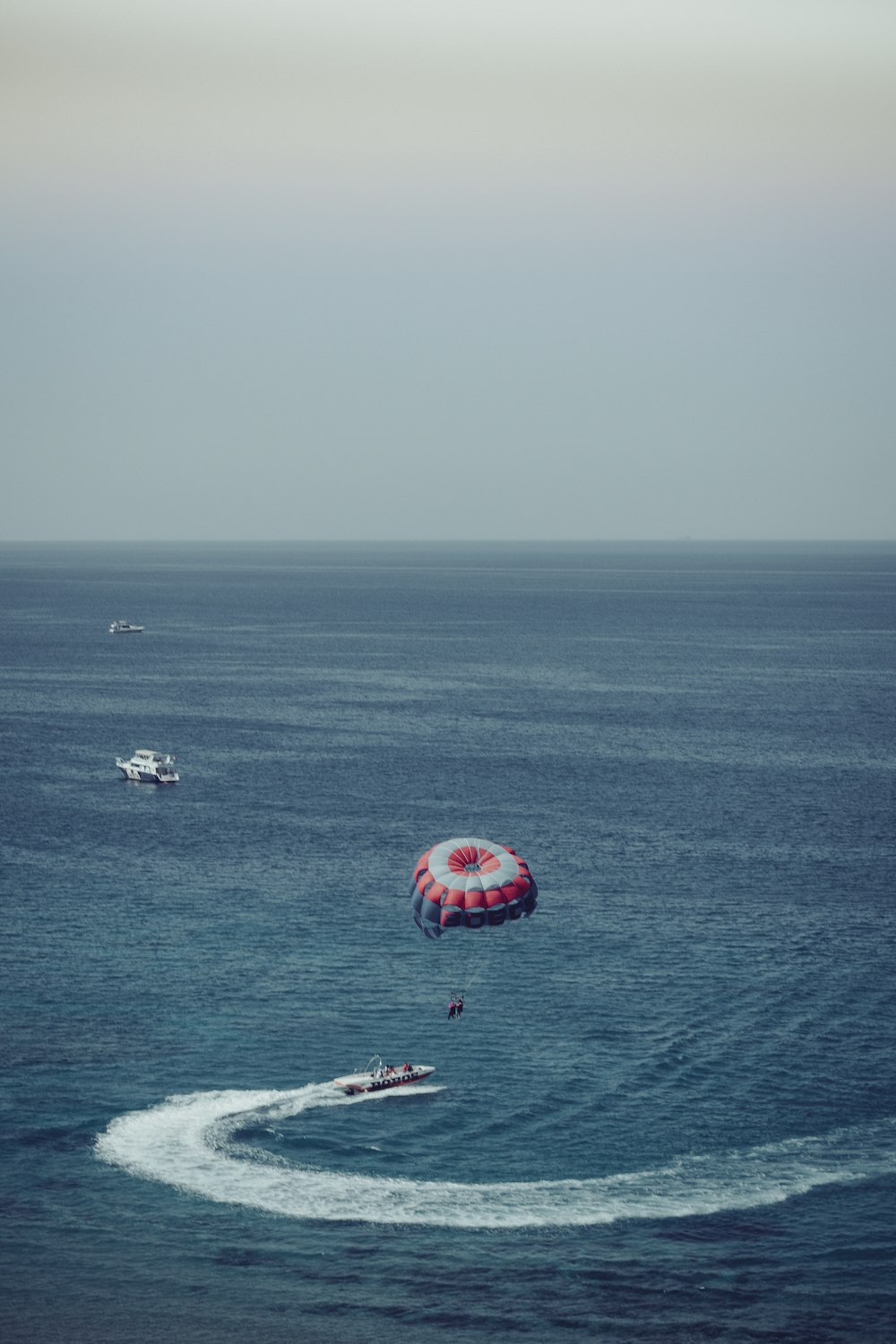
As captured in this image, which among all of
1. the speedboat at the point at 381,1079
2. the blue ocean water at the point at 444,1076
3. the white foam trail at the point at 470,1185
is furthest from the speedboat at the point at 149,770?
the white foam trail at the point at 470,1185

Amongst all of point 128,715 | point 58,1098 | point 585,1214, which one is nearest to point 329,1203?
point 585,1214

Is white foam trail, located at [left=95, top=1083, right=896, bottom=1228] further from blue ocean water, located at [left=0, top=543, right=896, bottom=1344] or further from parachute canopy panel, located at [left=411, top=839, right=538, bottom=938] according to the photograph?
parachute canopy panel, located at [left=411, top=839, right=538, bottom=938]

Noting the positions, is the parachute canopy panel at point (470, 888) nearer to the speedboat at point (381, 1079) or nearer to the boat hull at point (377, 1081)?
the speedboat at point (381, 1079)

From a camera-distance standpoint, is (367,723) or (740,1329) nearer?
(740,1329)

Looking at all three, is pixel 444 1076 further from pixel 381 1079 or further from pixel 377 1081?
pixel 377 1081

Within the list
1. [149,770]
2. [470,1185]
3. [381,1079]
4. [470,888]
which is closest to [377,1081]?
[381,1079]

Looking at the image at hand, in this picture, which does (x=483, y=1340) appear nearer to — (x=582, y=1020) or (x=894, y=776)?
(x=582, y=1020)
